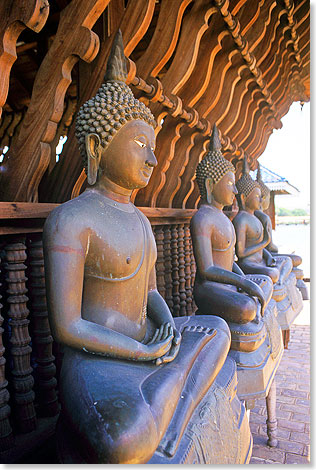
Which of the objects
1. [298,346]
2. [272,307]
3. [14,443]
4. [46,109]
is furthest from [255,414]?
[46,109]

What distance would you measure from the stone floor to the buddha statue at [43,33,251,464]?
1063 millimetres

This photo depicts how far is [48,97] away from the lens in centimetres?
Answer: 146

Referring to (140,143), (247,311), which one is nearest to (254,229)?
(247,311)

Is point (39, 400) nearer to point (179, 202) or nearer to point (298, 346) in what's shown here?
point (179, 202)

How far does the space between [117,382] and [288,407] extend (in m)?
2.26

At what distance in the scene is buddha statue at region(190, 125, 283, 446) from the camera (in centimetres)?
189

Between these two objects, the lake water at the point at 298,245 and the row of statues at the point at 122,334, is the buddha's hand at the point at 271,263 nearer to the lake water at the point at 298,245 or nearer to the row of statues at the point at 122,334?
the lake water at the point at 298,245

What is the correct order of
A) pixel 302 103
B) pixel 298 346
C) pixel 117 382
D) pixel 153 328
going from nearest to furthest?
1. pixel 117 382
2. pixel 153 328
3. pixel 298 346
4. pixel 302 103

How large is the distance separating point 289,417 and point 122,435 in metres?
2.22

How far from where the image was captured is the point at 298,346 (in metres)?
4.02

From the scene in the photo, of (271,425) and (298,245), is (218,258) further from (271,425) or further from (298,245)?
(298,245)

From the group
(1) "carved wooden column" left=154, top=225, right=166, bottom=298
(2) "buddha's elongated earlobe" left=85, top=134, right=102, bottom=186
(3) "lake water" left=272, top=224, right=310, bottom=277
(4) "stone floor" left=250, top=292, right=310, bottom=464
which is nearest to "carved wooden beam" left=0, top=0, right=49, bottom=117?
(2) "buddha's elongated earlobe" left=85, top=134, right=102, bottom=186

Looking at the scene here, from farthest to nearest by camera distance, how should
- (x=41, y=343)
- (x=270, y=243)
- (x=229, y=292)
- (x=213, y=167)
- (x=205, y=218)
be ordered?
(x=270, y=243)
(x=213, y=167)
(x=205, y=218)
(x=229, y=292)
(x=41, y=343)

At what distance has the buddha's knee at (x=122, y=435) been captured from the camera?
2.95 ft
